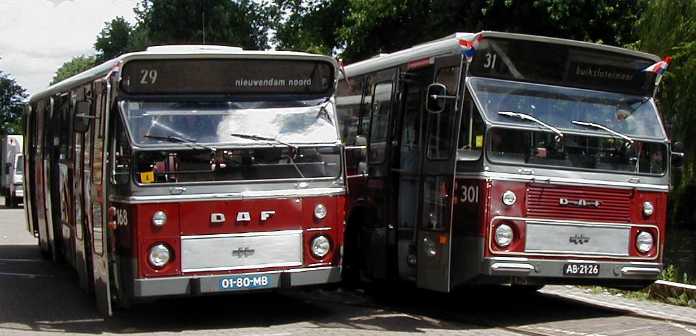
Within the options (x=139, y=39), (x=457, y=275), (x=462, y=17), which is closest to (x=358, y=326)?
(x=457, y=275)

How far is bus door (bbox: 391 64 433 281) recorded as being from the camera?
1113 cm

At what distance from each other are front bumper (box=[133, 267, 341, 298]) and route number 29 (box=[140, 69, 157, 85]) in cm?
200

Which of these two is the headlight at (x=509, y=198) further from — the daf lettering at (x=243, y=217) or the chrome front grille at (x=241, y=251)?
the daf lettering at (x=243, y=217)

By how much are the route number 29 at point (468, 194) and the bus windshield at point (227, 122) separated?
1457mm

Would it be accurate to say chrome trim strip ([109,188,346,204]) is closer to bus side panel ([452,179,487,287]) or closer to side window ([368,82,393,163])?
bus side panel ([452,179,487,287])

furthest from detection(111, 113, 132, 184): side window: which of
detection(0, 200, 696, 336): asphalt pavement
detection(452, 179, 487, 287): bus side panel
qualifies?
detection(452, 179, 487, 287): bus side panel

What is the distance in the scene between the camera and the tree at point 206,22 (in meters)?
45.5

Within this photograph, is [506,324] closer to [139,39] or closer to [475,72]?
[475,72]

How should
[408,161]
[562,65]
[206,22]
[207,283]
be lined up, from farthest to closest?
[206,22] < [408,161] < [562,65] < [207,283]

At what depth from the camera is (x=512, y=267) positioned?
32.9 ft

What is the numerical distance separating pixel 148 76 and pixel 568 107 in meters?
4.35

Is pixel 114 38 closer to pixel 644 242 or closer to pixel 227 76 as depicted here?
pixel 227 76

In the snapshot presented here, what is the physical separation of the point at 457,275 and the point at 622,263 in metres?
1.75

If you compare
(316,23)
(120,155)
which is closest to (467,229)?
(120,155)
